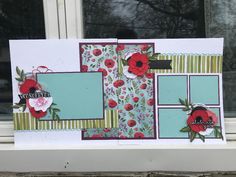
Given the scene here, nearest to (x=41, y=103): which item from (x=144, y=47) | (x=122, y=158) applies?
(x=122, y=158)

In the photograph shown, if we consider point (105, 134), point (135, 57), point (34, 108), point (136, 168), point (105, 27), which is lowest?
point (136, 168)

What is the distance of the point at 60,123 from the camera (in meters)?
2.52

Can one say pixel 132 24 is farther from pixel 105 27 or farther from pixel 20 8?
pixel 20 8

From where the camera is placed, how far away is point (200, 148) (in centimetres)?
243

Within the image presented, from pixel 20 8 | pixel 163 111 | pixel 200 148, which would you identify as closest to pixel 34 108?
pixel 20 8

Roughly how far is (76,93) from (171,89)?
57cm

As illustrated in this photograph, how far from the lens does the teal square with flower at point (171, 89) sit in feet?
8.18

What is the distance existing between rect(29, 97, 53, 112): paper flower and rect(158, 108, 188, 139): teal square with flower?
2.21 ft

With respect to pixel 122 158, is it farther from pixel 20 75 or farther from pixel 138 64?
pixel 20 75

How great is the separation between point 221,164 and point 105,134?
71 centimetres

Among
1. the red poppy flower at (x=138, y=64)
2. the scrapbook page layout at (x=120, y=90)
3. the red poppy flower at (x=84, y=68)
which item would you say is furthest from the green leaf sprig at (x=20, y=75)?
the red poppy flower at (x=138, y=64)

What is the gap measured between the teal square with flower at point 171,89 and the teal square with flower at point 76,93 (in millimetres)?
355

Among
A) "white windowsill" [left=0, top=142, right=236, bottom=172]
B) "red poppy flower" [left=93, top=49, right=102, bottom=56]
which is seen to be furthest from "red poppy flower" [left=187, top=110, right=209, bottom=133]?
"red poppy flower" [left=93, top=49, right=102, bottom=56]

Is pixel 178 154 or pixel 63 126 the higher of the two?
pixel 63 126
